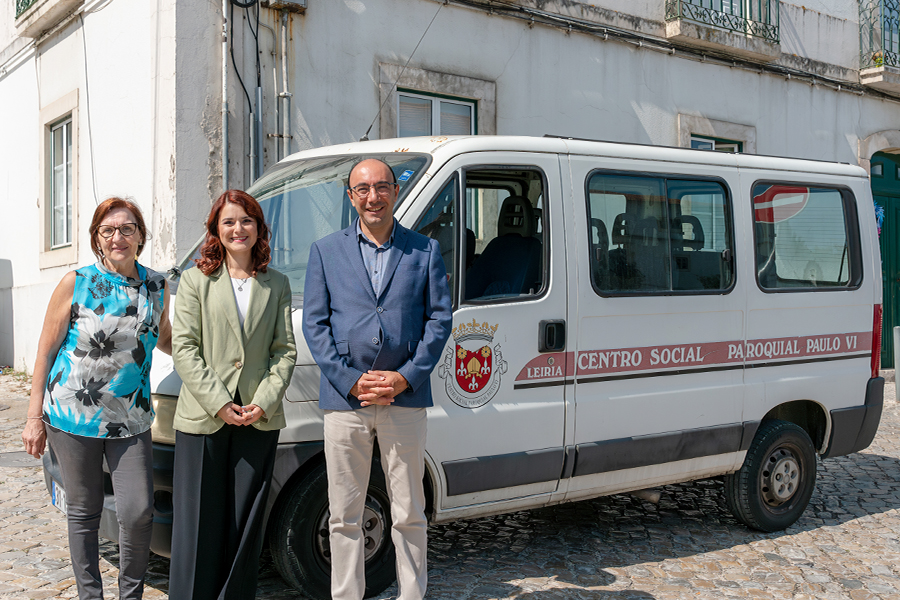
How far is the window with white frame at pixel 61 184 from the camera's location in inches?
438

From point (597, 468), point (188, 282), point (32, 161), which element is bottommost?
point (597, 468)

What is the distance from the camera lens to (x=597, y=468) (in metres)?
4.73

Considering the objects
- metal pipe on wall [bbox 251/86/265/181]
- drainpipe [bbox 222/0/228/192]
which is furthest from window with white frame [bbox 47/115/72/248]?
metal pipe on wall [bbox 251/86/265/181]

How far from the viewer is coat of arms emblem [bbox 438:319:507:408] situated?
4176 mm

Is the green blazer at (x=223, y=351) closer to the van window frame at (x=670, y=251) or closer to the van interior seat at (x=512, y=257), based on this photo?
the van interior seat at (x=512, y=257)

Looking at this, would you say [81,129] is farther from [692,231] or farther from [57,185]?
[692,231]

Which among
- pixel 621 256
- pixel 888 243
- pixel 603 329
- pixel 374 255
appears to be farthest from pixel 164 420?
pixel 888 243

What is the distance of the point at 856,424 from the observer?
586cm

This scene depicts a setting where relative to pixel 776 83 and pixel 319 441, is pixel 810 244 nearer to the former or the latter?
pixel 319 441

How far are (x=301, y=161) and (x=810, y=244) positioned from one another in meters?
3.18

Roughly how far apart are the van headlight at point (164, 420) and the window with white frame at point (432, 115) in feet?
20.5

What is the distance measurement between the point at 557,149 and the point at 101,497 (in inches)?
105

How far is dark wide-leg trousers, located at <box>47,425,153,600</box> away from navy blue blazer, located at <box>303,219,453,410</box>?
0.78 metres

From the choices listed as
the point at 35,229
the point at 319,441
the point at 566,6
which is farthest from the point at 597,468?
the point at 35,229
